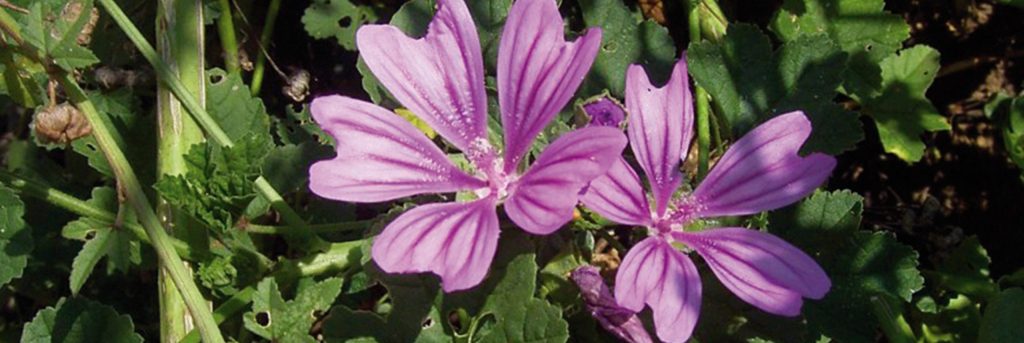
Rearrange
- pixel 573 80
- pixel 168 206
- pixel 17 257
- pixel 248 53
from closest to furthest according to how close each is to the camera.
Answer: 1. pixel 573 80
2. pixel 17 257
3. pixel 168 206
4. pixel 248 53

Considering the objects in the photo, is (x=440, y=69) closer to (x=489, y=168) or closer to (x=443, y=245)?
Answer: (x=489, y=168)

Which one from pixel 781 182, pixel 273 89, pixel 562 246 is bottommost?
pixel 273 89

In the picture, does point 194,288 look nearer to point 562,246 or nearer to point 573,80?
point 562,246

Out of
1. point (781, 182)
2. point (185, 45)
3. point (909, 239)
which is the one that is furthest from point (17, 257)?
point (909, 239)

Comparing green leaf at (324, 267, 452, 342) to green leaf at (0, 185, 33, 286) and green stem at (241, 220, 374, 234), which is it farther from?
green leaf at (0, 185, 33, 286)

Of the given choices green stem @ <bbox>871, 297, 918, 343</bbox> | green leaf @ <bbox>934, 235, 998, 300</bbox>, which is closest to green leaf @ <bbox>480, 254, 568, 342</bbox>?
green stem @ <bbox>871, 297, 918, 343</bbox>

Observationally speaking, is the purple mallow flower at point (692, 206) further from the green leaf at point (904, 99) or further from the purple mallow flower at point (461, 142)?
the green leaf at point (904, 99)

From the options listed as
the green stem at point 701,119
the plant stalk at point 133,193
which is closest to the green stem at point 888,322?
the green stem at point 701,119
